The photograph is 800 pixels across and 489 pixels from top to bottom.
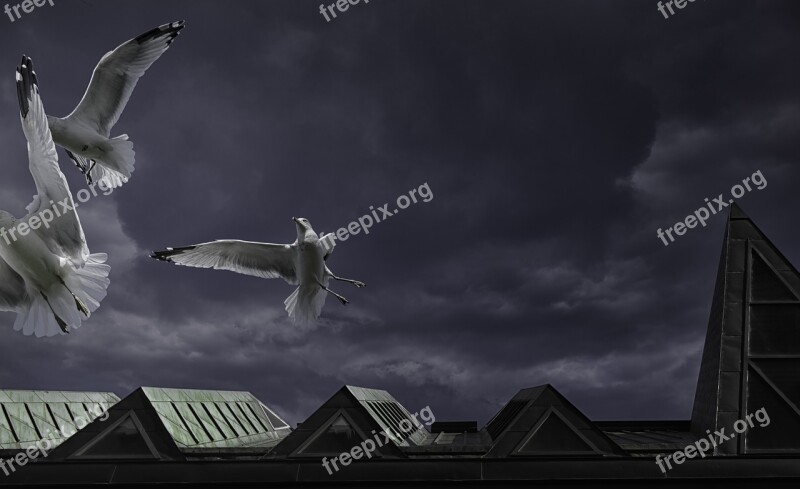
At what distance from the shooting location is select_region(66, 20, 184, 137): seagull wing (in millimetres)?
21438

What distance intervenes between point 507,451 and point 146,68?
1898 cm

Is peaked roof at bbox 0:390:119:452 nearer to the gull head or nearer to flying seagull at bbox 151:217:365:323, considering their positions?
flying seagull at bbox 151:217:365:323

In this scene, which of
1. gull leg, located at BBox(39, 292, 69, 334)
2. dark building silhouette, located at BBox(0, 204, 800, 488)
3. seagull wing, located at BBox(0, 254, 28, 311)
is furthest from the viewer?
seagull wing, located at BBox(0, 254, 28, 311)

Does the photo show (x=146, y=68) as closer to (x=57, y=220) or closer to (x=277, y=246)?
(x=277, y=246)

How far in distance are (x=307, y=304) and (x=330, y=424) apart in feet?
20.4

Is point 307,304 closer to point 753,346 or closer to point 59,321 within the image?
point 59,321

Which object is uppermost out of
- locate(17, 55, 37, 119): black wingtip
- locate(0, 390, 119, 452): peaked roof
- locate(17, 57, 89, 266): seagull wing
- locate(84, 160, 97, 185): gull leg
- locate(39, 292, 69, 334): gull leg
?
locate(84, 160, 97, 185): gull leg

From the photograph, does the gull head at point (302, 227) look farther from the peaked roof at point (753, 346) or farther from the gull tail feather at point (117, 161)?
the peaked roof at point (753, 346)

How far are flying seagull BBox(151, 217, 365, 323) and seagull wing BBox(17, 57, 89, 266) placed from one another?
16.8ft

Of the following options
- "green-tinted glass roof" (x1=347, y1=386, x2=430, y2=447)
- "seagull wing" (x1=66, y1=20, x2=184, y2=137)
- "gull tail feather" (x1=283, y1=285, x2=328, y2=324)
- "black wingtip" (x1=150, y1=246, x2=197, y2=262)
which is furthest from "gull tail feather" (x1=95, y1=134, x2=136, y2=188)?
"green-tinted glass roof" (x1=347, y1=386, x2=430, y2=447)

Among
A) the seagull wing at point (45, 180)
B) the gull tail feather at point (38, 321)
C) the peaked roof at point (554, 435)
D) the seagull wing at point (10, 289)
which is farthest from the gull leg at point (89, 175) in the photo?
the peaked roof at point (554, 435)

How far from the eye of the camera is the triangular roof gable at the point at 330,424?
14.7m

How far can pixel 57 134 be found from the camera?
19.9 m

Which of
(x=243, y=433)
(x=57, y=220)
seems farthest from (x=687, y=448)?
(x=243, y=433)
